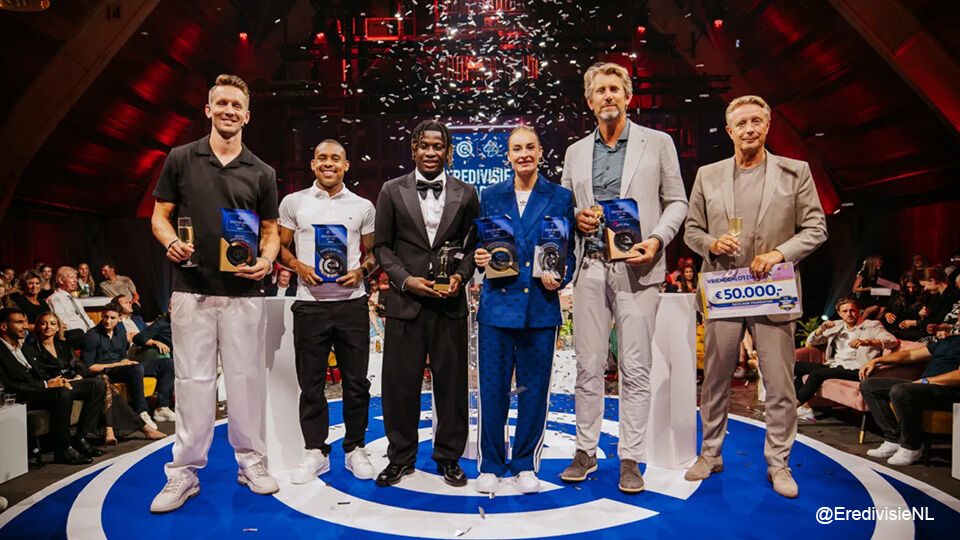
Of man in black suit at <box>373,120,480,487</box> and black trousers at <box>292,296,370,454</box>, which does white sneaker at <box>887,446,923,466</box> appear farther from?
black trousers at <box>292,296,370,454</box>

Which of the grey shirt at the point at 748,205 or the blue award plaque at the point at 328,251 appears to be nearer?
the grey shirt at the point at 748,205

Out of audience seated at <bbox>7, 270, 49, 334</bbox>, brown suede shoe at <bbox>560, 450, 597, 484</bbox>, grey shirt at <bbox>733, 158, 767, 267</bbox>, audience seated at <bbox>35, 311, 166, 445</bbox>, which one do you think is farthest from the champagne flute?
audience seated at <bbox>7, 270, 49, 334</bbox>

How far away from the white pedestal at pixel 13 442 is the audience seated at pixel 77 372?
2.57 ft

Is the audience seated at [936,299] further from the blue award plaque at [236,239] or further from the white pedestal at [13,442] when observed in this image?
the white pedestal at [13,442]

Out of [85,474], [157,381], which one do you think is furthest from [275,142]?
[85,474]

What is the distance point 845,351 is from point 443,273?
412 centimetres

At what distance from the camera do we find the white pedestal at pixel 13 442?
362cm

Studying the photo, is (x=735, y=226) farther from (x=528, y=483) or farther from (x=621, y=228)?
(x=528, y=483)

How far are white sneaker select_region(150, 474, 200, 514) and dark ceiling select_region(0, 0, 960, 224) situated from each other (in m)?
7.50

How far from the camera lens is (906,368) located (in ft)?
15.1

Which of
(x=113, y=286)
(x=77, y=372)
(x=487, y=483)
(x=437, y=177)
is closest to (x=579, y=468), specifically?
(x=487, y=483)

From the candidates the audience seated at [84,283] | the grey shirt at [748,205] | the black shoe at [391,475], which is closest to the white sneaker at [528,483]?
the black shoe at [391,475]

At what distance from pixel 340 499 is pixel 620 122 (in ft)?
7.98

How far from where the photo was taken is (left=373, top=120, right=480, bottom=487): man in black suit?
3.12m
